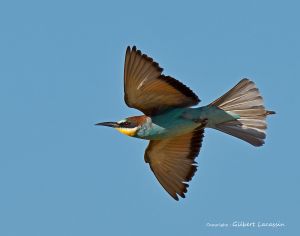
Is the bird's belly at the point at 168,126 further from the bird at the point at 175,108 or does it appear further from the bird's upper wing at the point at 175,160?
the bird's upper wing at the point at 175,160

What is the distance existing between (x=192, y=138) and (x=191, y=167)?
0.91 feet

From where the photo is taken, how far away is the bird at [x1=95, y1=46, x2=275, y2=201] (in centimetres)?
696

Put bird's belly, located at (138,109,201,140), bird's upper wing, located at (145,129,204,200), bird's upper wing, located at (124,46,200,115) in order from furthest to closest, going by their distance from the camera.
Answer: bird's upper wing, located at (145,129,204,200), bird's belly, located at (138,109,201,140), bird's upper wing, located at (124,46,200,115)

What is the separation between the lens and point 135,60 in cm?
691

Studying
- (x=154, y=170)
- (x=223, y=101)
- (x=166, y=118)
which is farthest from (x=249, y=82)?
(x=154, y=170)

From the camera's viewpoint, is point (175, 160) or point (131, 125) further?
point (175, 160)

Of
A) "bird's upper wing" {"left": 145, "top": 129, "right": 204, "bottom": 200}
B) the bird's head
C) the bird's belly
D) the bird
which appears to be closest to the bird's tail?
the bird

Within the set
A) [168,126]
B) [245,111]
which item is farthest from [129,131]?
[245,111]

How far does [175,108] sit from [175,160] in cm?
80

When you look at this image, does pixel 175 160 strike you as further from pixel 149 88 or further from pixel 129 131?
pixel 149 88

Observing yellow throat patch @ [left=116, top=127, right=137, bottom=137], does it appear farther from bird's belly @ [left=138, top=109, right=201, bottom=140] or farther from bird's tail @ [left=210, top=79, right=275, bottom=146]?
bird's tail @ [left=210, top=79, right=275, bottom=146]

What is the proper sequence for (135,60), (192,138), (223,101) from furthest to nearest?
(192,138) < (223,101) < (135,60)

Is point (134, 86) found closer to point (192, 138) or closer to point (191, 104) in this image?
point (191, 104)

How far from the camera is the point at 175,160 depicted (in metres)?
8.02
